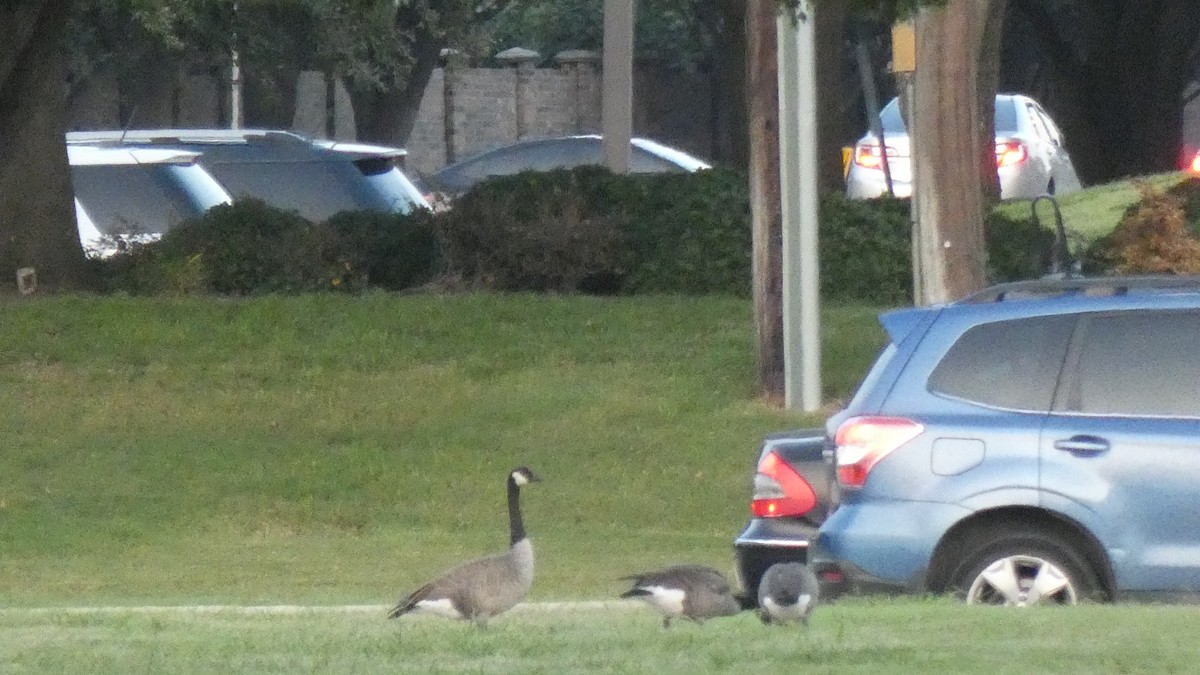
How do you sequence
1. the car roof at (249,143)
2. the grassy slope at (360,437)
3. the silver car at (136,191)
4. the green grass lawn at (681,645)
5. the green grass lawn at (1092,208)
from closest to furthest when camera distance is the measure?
1. the green grass lawn at (681,645)
2. the grassy slope at (360,437)
3. the green grass lawn at (1092,208)
4. the silver car at (136,191)
5. the car roof at (249,143)

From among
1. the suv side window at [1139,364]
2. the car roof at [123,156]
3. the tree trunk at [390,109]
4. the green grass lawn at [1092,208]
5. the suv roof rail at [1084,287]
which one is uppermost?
the tree trunk at [390,109]

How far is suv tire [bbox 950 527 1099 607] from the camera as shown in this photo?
8195 mm

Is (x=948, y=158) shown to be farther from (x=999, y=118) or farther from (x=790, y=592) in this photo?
(x=999, y=118)

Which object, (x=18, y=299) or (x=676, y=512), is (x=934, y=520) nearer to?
(x=676, y=512)

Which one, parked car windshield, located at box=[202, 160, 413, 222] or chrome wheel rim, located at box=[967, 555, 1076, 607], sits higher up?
parked car windshield, located at box=[202, 160, 413, 222]

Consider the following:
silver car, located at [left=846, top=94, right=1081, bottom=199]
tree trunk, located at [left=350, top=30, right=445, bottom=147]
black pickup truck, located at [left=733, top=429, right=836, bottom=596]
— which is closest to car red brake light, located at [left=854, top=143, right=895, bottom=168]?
silver car, located at [left=846, top=94, right=1081, bottom=199]

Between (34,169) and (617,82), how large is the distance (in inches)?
189

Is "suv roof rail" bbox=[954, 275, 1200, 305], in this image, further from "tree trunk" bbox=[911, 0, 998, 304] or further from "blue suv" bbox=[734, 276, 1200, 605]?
"tree trunk" bbox=[911, 0, 998, 304]

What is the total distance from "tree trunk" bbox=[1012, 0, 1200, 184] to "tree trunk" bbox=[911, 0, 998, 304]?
748 inches

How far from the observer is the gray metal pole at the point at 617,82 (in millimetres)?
18156

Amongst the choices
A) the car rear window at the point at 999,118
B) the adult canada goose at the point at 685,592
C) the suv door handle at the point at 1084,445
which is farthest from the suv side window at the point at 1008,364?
the car rear window at the point at 999,118

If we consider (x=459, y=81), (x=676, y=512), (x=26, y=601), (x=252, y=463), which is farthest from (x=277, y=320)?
(x=459, y=81)

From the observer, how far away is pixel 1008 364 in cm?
837

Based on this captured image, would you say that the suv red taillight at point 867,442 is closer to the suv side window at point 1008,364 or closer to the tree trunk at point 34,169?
the suv side window at point 1008,364
